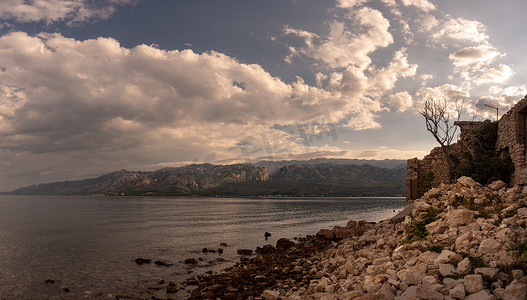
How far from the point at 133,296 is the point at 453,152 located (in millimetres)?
30868

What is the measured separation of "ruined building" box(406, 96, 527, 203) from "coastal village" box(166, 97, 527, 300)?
0.08 m

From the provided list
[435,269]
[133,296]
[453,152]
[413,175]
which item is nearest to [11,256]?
[133,296]

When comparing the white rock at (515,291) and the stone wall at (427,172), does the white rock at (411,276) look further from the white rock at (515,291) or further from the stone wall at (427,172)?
the stone wall at (427,172)

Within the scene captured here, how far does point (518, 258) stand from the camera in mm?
9570

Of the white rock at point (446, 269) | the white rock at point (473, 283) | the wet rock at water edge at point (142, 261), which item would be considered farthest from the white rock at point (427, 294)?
the wet rock at water edge at point (142, 261)

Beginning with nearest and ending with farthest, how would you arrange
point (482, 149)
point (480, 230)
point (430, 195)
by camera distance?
point (480, 230)
point (430, 195)
point (482, 149)

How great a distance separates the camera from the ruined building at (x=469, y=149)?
781 inches

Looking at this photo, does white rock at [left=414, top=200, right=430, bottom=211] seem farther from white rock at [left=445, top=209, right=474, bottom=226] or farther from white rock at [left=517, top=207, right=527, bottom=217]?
white rock at [left=517, top=207, right=527, bottom=217]

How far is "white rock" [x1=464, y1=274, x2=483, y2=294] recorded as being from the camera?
870 centimetres

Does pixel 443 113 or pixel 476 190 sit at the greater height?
pixel 443 113

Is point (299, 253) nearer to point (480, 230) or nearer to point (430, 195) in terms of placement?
point (430, 195)

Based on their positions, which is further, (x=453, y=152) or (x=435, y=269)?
(x=453, y=152)

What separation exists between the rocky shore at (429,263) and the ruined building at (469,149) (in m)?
4.82

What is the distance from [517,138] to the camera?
2012 centimetres
